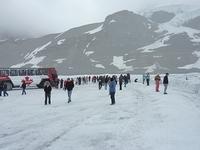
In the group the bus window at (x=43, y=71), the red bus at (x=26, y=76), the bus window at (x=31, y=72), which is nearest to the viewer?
the red bus at (x=26, y=76)

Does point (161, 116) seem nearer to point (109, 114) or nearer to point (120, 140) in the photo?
point (109, 114)

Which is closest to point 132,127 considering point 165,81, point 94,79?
point 165,81

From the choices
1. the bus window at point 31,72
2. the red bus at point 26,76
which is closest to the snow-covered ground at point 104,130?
the red bus at point 26,76

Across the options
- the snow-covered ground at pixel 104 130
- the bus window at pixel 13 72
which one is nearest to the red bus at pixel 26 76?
the bus window at pixel 13 72

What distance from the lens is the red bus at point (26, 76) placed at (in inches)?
2159

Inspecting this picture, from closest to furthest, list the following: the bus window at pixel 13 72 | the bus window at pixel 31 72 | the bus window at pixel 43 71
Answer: the bus window at pixel 13 72
the bus window at pixel 31 72
the bus window at pixel 43 71

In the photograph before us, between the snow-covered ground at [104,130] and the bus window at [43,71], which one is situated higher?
the bus window at [43,71]

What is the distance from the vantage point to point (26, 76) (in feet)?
192

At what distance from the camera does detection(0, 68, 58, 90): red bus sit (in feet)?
180

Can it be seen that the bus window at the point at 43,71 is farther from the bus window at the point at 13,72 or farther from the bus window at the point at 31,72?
the bus window at the point at 13,72

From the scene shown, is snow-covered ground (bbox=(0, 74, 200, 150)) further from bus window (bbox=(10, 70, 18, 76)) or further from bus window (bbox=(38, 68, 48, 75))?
bus window (bbox=(38, 68, 48, 75))

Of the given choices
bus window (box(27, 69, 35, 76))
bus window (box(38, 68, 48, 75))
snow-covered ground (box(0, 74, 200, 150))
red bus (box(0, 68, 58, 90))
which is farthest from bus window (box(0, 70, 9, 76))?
snow-covered ground (box(0, 74, 200, 150))

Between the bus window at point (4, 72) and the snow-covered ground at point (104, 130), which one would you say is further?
the bus window at point (4, 72)

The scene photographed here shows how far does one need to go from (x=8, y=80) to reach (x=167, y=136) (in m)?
43.5
